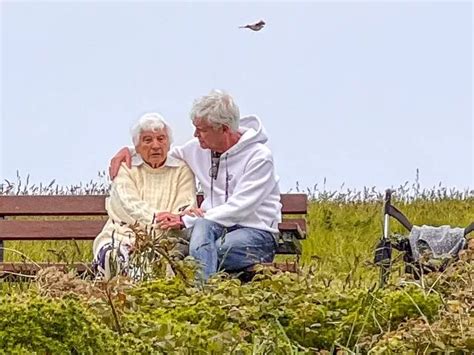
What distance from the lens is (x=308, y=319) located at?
277 centimetres

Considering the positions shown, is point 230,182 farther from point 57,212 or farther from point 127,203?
point 57,212

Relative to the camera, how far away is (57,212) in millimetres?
6598

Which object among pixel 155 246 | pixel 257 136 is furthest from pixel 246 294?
pixel 257 136

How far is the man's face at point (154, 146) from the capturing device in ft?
20.6

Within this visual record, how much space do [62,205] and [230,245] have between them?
4.22ft

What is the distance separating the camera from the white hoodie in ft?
19.4

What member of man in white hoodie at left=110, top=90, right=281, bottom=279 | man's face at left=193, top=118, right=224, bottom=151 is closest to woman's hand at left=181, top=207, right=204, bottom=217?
man in white hoodie at left=110, top=90, right=281, bottom=279

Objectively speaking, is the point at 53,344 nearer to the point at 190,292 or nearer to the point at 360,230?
the point at 190,292

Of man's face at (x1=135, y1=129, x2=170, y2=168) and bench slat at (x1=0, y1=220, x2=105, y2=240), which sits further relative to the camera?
bench slat at (x1=0, y1=220, x2=105, y2=240)

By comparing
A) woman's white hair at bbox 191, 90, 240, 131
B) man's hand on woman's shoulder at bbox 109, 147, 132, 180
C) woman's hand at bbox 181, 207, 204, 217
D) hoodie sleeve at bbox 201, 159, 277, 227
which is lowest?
woman's hand at bbox 181, 207, 204, 217

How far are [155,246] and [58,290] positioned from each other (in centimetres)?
61

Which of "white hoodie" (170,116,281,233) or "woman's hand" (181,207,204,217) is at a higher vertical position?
"white hoodie" (170,116,281,233)

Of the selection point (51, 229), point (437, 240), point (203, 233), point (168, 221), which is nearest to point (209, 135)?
point (168, 221)

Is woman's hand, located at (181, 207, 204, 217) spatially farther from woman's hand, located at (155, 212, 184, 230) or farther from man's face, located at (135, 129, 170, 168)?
man's face, located at (135, 129, 170, 168)
